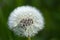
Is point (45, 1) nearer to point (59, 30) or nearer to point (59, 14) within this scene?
point (59, 14)

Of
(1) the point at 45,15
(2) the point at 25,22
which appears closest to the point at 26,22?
(2) the point at 25,22

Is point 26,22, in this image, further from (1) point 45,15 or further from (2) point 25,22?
(1) point 45,15

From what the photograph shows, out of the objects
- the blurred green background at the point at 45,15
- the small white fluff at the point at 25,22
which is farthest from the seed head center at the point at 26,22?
the blurred green background at the point at 45,15

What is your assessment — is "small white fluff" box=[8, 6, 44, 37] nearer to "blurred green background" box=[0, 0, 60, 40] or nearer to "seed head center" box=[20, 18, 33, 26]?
"seed head center" box=[20, 18, 33, 26]

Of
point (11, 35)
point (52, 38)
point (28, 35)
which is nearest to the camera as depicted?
point (28, 35)

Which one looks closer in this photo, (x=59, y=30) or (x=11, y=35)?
(x=11, y=35)

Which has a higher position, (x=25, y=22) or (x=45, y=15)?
(x=45, y=15)

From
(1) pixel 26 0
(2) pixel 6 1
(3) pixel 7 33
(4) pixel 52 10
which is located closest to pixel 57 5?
(4) pixel 52 10

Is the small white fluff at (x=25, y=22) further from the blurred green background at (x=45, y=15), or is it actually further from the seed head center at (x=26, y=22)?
the blurred green background at (x=45, y=15)
